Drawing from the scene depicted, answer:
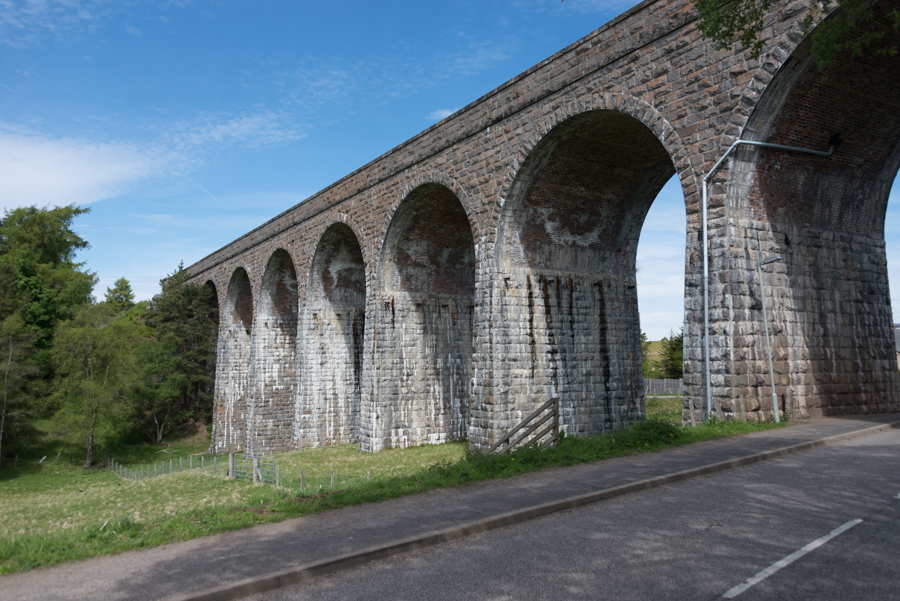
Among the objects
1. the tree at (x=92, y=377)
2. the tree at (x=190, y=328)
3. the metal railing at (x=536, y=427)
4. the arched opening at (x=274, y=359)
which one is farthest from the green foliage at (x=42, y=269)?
the metal railing at (x=536, y=427)

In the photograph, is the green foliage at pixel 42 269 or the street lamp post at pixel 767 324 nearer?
the street lamp post at pixel 767 324

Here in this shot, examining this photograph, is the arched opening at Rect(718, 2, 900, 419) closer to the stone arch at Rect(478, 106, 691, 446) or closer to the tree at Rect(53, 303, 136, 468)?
the stone arch at Rect(478, 106, 691, 446)

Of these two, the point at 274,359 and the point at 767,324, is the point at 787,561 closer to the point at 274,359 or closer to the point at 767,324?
the point at 767,324

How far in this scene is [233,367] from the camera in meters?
33.5

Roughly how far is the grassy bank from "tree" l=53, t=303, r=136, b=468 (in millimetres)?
14669

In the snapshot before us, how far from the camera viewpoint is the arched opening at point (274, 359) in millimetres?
28094

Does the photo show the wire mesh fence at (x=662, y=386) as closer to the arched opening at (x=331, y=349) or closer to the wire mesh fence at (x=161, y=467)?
the arched opening at (x=331, y=349)

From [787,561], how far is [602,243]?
12.2 meters

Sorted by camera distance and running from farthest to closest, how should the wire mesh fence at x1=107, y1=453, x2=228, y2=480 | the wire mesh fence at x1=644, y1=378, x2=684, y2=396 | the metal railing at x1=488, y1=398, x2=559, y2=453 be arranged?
the wire mesh fence at x1=644, y1=378, x2=684, y2=396 → the wire mesh fence at x1=107, y1=453, x2=228, y2=480 → the metal railing at x1=488, y1=398, x2=559, y2=453

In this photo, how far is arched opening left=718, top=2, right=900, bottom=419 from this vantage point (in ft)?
32.0

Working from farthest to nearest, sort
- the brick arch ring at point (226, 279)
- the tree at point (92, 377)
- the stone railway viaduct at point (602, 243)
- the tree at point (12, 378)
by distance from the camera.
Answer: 1. the tree at point (92, 377)
2. the brick arch ring at point (226, 279)
3. the tree at point (12, 378)
4. the stone railway viaduct at point (602, 243)

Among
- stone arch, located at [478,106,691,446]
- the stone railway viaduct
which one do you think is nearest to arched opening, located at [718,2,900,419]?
the stone railway viaduct

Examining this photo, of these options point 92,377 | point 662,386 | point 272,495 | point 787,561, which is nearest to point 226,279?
point 92,377

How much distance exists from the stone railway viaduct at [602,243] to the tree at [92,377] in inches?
625
